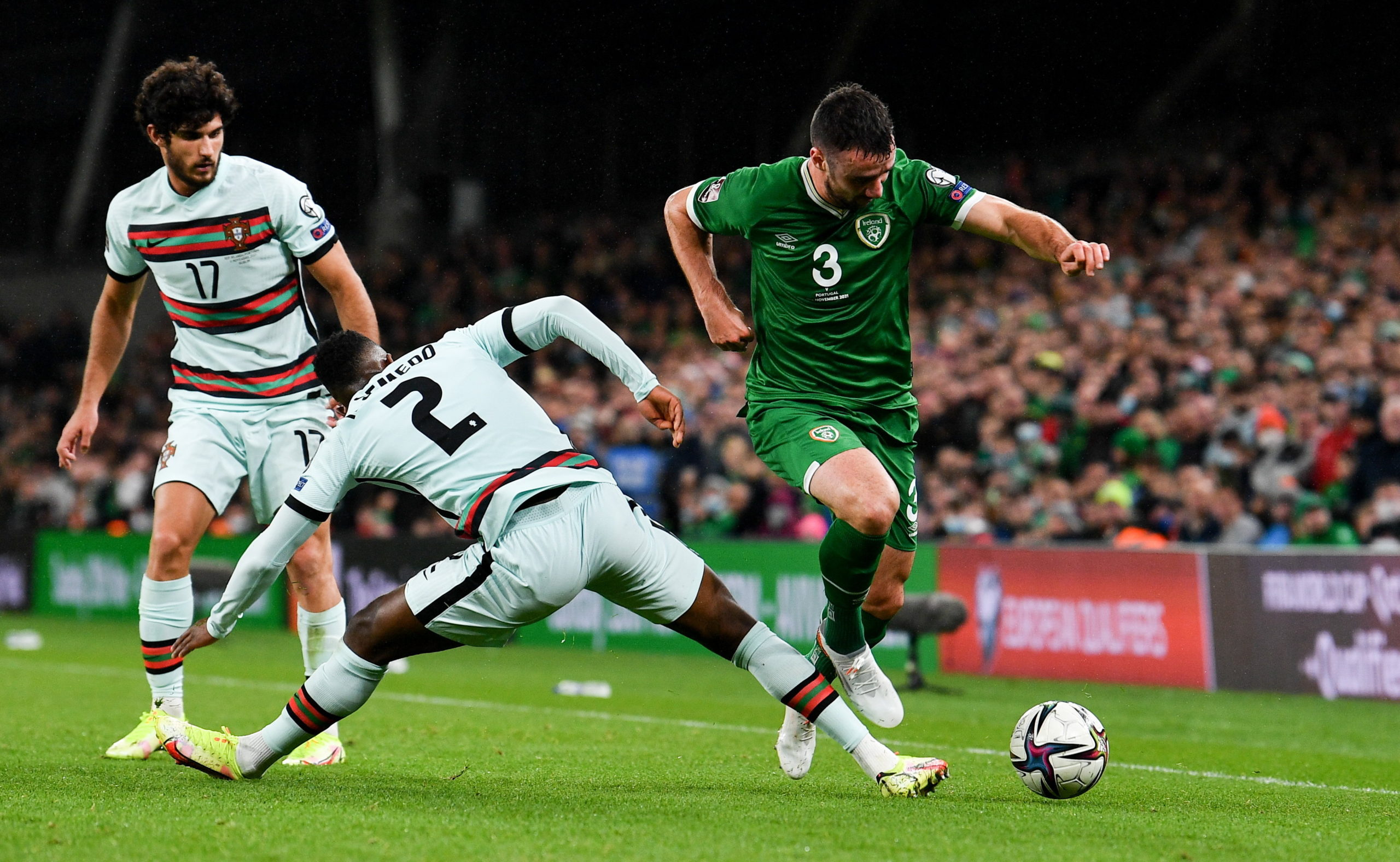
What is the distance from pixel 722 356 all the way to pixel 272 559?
44.2 feet

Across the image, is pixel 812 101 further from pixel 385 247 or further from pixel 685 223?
pixel 685 223

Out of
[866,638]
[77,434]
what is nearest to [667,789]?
[866,638]

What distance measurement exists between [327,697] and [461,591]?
2.22ft

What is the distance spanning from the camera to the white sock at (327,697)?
5.29 meters

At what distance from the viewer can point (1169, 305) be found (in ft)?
49.2

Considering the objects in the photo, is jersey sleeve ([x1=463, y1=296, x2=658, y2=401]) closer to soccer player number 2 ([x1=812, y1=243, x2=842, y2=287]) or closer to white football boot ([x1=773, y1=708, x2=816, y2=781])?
soccer player number 2 ([x1=812, y1=243, x2=842, y2=287])

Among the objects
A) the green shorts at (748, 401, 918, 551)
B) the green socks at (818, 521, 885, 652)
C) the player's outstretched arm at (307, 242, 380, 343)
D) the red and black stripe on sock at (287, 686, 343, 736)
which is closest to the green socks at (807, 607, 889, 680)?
the green socks at (818, 521, 885, 652)

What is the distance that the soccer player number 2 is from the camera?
598cm

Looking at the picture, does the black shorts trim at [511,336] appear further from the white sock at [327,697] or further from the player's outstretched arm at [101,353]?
the player's outstretched arm at [101,353]

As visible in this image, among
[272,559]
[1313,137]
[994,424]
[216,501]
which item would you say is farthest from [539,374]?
[272,559]

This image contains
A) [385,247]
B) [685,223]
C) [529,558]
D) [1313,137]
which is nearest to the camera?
[529,558]

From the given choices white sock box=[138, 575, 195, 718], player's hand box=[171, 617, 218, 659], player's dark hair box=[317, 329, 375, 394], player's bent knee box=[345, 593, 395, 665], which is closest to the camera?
player's bent knee box=[345, 593, 395, 665]

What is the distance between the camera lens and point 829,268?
5984 millimetres

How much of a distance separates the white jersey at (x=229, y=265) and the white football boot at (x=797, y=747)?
2.51 m
